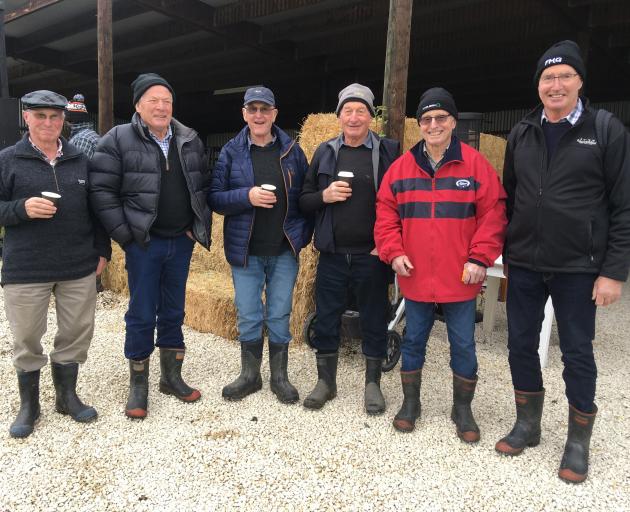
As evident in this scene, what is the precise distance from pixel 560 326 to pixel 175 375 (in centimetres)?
222

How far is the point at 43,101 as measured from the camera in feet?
8.22

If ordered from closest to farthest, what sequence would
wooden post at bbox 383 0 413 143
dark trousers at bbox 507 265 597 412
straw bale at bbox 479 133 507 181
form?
1. dark trousers at bbox 507 265 597 412
2. wooden post at bbox 383 0 413 143
3. straw bale at bbox 479 133 507 181

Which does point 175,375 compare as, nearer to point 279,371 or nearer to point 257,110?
point 279,371

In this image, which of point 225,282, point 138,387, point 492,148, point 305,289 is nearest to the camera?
point 138,387

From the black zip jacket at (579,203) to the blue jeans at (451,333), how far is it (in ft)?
1.53

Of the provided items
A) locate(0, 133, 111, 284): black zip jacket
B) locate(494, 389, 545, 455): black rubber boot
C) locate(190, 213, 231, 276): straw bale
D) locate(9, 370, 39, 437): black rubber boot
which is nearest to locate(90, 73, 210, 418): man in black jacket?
locate(0, 133, 111, 284): black zip jacket

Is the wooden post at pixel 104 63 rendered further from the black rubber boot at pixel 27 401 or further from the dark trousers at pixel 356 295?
the dark trousers at pixel 356 295

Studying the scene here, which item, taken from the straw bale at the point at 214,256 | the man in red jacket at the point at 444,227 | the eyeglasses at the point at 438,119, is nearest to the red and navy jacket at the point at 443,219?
the man in red jacket at the point at 444,227

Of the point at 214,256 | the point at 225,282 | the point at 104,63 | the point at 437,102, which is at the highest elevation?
the point at 104,63

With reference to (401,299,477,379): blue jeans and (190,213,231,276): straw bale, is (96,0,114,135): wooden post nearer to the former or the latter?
(190,213,231,276): straw bale

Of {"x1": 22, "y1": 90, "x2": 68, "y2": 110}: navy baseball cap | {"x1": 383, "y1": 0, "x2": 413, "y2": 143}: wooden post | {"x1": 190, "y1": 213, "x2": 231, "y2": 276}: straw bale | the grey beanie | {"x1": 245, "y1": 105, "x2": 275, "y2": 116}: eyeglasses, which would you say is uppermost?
{"x1": 383, "y1": 0, "x2": 413, "y2": 143}: wooden post

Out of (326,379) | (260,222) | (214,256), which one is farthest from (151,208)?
(214,256)

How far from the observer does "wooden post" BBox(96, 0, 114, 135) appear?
565cm

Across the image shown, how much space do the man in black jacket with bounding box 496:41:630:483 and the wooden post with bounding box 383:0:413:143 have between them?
1410 mm
